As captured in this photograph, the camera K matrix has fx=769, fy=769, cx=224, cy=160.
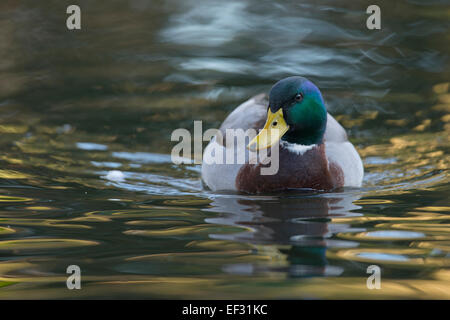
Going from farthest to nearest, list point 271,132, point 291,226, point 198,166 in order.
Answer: point 198,166 → point 271,132 → point 291,226

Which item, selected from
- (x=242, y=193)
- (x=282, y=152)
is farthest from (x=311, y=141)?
(x=242, y=193)

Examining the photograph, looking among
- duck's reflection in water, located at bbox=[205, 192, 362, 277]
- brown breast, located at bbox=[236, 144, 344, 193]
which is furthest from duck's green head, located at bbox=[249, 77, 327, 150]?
duck's reflection in water, located at bbox=[205, 192, 362, 277]

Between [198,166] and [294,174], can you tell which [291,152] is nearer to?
[294,174]

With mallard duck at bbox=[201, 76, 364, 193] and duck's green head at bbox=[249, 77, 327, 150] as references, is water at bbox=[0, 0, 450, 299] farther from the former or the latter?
duck's green head at bbox=[249, 77, 327, 150]

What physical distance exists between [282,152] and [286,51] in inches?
170

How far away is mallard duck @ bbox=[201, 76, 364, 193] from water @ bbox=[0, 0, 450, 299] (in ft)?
0.66

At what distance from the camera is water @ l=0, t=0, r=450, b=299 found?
4.61 metres

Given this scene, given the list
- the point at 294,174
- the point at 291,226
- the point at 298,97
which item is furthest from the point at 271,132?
Answer: the point at 291,226

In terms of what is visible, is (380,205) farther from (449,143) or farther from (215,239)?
(449,143)

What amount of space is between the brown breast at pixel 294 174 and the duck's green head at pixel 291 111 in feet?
0.68

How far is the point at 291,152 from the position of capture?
22.3ft

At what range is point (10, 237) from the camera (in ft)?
17.6

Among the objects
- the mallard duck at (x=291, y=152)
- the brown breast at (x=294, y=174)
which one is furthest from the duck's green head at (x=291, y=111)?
the brown breast at (x=294, y=174)

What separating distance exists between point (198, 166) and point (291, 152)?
164 cm
